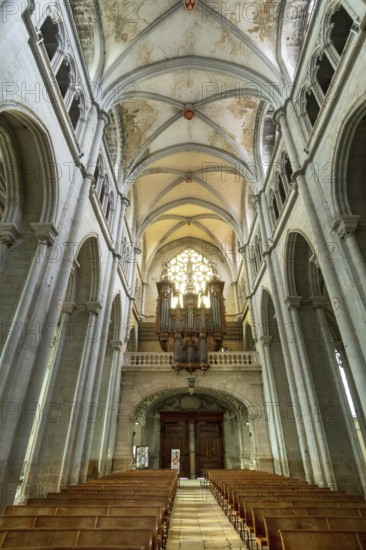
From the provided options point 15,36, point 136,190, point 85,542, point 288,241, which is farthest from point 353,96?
point 136,190

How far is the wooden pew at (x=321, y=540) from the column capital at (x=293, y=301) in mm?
8112

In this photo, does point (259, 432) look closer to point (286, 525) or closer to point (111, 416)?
point (111, 416)

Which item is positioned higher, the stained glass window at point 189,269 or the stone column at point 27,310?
the stained glass window at point 189,269

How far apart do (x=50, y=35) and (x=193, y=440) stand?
62.1 ft

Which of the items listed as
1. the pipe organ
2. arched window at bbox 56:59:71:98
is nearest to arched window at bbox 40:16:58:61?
arched window at bbox 56:59:71:98

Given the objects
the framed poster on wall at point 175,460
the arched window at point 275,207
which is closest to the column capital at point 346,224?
the arched window at point 275,207

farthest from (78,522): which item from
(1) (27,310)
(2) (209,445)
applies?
(2) (209,445)

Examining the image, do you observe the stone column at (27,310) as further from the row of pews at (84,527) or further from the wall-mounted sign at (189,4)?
the wall-mounted sign at (189,4)

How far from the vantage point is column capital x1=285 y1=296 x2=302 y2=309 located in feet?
35.1

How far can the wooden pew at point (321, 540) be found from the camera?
2.81 metres

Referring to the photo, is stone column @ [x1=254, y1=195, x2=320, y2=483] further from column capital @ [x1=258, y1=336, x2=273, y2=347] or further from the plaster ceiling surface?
the plaster ceiling surface

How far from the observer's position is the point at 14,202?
7.40m

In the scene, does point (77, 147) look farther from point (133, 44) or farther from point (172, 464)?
point (172, 464)

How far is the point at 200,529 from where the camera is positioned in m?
6.15
